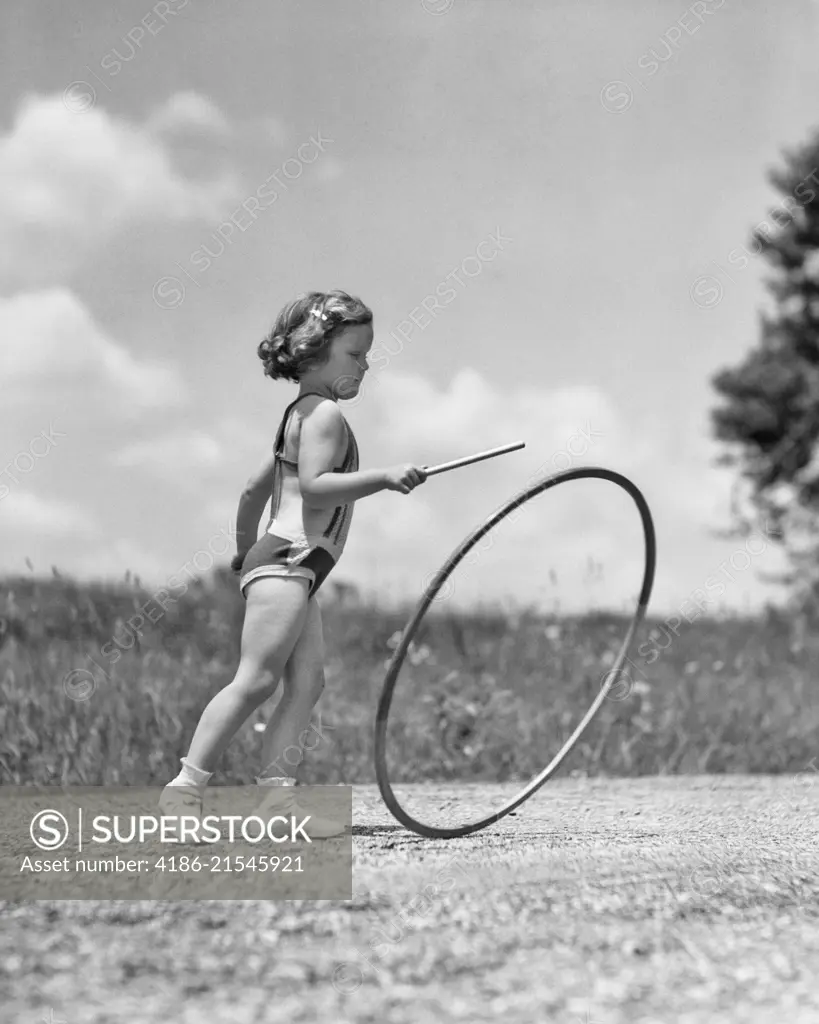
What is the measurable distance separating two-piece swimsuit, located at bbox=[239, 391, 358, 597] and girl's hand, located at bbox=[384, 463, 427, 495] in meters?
0.26

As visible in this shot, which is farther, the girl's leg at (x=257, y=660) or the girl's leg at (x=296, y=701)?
the girl's leg at (x=296, y=701)

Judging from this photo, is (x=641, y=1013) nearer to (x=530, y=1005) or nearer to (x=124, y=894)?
(x=530, y=1005)

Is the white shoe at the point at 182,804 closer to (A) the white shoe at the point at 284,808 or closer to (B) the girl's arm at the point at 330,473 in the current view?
(A) the white shoe at the point at 284,808

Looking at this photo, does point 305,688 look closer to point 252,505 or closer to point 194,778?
point 194,778

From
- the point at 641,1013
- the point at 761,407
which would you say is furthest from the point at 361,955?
the point at 761,407

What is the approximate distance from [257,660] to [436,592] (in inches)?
23.9

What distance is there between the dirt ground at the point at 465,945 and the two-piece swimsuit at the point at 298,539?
0.73m

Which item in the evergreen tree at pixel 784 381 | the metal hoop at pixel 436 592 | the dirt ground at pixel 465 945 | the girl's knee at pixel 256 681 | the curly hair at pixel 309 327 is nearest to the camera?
the dirt ground at pixel 465 945

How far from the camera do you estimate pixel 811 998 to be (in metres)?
2.10

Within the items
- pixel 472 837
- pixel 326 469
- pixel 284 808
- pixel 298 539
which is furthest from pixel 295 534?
pixel 472 837

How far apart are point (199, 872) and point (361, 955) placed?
0.70 meters

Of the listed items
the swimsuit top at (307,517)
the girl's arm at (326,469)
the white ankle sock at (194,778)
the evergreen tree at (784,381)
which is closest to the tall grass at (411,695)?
the white ankle sock at (194,778)

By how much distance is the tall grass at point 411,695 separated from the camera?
17.1ft

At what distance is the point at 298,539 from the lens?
3281 millimetres
